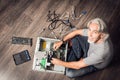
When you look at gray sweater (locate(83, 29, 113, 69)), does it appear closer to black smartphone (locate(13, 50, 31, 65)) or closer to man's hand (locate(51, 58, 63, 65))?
man's hand (locate(51, 58, 63, 65))

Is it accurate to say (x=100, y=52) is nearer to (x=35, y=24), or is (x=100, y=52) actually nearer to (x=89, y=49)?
(x=89, y=49)

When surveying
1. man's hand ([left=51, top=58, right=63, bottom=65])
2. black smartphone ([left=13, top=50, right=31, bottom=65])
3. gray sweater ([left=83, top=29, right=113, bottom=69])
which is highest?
gray sweater ([left=83, top=29, right=113, bottom=69])

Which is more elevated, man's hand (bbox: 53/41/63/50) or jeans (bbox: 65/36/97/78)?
man's hand (bbox: 53/41/63/50)

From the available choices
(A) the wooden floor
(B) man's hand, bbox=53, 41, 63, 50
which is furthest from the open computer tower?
(A) the wooden floor

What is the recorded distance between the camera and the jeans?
2.02 meters

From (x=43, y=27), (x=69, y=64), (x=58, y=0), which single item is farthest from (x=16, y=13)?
(x=69, y=64)

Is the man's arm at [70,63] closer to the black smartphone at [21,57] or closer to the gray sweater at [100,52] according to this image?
the gray sweater at [100,52]

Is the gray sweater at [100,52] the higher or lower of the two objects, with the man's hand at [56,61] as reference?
higher

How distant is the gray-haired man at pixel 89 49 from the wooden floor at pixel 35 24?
0.32m

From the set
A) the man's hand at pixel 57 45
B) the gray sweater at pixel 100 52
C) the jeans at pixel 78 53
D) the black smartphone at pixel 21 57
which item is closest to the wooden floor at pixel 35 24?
the black smartphone at pixel 21 57

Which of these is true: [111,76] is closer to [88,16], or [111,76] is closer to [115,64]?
[115,64]

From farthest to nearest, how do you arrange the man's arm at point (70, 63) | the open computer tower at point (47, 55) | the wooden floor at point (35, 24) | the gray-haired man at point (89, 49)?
the wooden floor at point (35, 24), the open computer tower at point (47, 55), the man's arm at point (70, 63), the gray-haired man at point (89, 49)

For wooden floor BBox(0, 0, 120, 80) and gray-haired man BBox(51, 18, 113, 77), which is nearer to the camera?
gray-haired man BBox(51, 18, 113, 77)

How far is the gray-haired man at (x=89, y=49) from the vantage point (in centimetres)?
Result: 169
